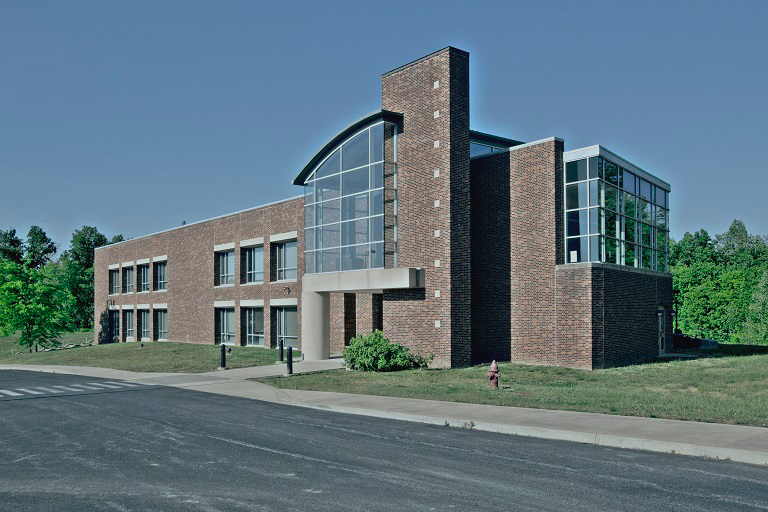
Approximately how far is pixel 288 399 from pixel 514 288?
39.7 feet

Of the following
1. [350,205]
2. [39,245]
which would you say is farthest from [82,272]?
[350,205]

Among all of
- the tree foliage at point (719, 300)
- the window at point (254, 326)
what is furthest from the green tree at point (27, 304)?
the tree foliage at point (719, 300)

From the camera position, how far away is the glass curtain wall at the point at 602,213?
25.5m

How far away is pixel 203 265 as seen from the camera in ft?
147

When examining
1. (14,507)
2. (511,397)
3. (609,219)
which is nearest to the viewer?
(14,507)

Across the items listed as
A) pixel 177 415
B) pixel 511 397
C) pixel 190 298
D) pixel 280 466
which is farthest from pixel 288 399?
pixel 190 298

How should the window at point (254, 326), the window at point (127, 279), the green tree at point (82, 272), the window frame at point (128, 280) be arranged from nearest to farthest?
the window at point (254, 326), the window frame at point (128, 280), the window at point (127, 279), the green tree at point (82, 272)

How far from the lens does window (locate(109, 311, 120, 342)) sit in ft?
187

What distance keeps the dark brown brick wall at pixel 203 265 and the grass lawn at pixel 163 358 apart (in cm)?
196

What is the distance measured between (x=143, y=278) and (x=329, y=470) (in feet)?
157

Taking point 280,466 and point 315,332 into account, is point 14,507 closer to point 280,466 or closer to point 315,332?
point 280,466

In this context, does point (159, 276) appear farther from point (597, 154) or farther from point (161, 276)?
point (597, 154)

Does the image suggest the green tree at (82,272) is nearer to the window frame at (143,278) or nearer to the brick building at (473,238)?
the window frame at (143,278)

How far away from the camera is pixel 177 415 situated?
15.9m
